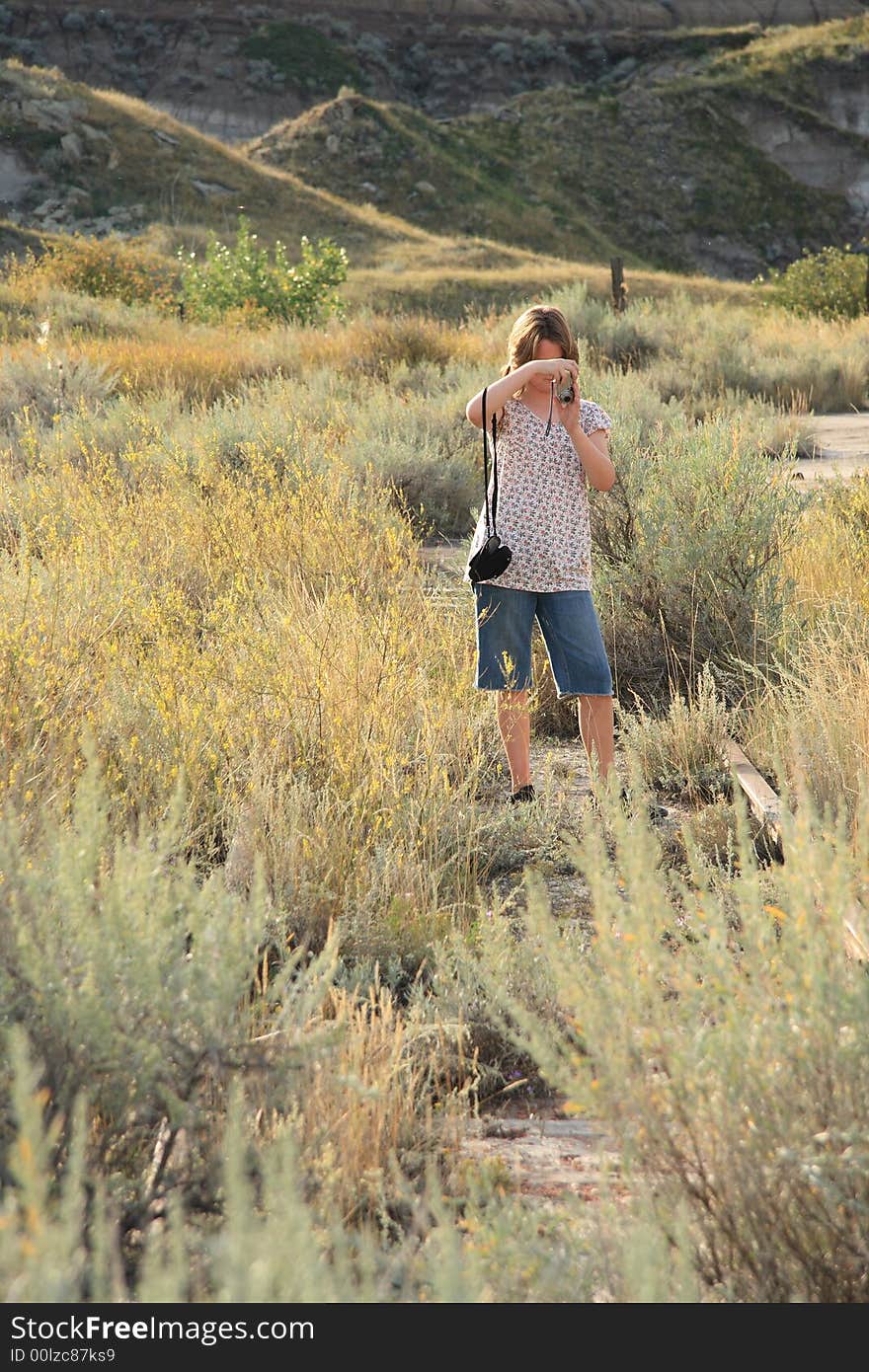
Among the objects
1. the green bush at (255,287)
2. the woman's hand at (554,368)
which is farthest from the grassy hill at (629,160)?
the woman's hand at (554,368)

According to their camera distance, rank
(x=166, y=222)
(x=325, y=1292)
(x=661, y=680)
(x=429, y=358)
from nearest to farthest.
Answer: (x=325, y=1292) → (x=661, y=680) → (x=429, y=358) → (x=166, y=222)

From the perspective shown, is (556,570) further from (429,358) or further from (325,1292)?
(429,358)

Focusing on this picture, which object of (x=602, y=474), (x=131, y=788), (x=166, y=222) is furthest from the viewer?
(x=166, y=222)

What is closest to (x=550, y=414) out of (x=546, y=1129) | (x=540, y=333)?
(x=540, y=333)

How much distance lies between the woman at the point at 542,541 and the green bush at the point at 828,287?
75.8 ft

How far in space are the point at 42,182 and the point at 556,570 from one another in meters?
44.1

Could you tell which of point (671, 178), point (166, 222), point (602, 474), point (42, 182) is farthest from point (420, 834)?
point (671, 178)

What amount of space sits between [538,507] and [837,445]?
10.1 m

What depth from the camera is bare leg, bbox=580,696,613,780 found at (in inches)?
195

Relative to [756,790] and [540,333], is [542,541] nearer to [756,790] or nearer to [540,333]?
[540,333]

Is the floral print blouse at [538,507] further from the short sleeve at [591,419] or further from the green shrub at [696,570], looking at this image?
the green shrub at [696,570]

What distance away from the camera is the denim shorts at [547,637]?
16.0 feet

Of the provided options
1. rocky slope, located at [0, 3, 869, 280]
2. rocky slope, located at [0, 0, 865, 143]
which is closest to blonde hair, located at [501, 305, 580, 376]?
rocky slope, located at [0, 3, 869, 280]
